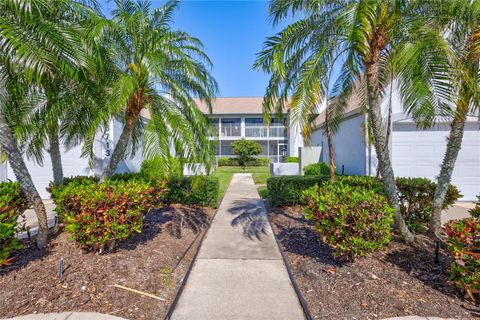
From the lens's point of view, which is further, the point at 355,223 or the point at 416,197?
the point at 416,197

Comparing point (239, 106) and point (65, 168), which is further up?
point (239, 106)

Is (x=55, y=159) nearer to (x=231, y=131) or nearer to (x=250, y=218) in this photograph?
(x=250, y=218)

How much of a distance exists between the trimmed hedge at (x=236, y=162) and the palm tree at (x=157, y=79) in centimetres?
2282

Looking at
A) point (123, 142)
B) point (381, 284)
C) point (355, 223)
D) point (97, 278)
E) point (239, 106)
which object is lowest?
point (381, 284)

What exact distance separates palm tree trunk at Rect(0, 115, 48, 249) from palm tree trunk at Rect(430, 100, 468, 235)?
7.73 meters

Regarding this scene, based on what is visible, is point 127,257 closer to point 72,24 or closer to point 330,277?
point 330,277

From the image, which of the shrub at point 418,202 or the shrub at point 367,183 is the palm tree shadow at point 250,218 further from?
the shrub at point 418,202

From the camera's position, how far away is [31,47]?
3.77 meters

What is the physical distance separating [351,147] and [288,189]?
4.68 meters

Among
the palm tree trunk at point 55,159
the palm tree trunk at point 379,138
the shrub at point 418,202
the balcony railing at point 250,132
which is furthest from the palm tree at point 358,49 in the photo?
the balcony railing at point 250,132

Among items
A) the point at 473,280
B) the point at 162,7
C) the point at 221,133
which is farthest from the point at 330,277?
the point at 221,133

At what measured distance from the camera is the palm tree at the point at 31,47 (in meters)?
3.70

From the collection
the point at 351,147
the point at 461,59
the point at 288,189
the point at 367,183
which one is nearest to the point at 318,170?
the point at 351,147

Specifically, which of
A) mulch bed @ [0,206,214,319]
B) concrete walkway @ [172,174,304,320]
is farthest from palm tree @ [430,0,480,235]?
mulch bed @ [0,206,214,319]
